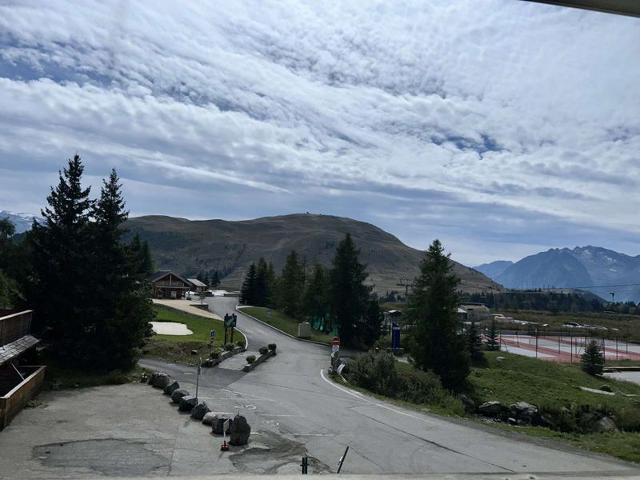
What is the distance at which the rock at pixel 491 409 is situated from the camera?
100ft

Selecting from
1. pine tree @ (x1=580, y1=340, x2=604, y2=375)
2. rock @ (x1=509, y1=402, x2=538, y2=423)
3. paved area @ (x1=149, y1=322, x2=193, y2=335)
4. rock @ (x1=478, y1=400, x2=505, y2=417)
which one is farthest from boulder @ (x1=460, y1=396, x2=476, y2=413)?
paved area @ (x1=149, y1=322, x2=193, y2=335)

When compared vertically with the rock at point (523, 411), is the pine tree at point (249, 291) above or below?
above

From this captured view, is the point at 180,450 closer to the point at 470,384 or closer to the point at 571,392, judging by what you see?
the point at 470,384

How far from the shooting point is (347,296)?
52094 mm

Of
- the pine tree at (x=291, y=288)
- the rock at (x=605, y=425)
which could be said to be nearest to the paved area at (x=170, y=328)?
the pine tree at (x=291, y=288)

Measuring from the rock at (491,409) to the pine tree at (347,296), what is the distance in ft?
69.8

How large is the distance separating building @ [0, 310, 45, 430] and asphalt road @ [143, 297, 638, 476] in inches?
241

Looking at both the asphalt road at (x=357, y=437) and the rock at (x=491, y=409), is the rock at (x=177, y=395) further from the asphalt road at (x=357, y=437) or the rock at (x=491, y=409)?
the rock at (x=491, y=409)

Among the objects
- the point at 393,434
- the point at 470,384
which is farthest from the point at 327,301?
the point at 393,434

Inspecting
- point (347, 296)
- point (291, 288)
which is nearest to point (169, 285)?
point (291, 288)

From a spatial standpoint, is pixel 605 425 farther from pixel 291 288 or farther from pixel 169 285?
pixel 169 285

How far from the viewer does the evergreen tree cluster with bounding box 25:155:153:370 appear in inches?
993

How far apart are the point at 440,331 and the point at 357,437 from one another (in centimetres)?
2244

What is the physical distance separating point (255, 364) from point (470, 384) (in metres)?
14.7
